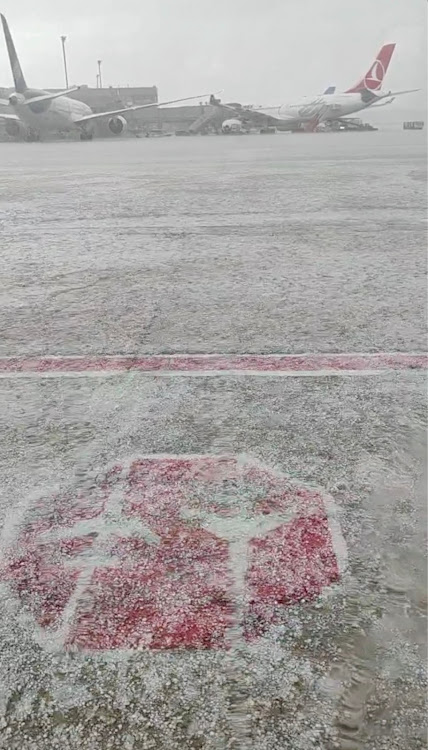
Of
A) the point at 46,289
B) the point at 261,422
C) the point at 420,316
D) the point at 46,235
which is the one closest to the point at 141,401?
the point at 261,422

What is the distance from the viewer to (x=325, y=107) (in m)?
53.5

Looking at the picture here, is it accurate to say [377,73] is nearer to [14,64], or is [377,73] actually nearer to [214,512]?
[14,64]

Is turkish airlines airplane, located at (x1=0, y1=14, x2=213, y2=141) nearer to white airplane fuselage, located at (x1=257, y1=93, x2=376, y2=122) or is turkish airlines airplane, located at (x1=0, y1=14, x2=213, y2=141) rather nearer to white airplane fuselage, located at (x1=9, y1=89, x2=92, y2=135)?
white airplane fuselage, located at (x1=9, y1=89, x2=92, y2=135)

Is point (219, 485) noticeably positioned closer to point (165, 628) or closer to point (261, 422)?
point (261, 422)

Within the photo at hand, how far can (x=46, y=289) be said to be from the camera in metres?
3.88

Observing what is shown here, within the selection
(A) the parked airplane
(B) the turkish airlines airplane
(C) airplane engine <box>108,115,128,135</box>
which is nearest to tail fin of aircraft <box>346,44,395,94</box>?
(A) the parked airplane

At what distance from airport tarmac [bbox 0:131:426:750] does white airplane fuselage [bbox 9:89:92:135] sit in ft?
127

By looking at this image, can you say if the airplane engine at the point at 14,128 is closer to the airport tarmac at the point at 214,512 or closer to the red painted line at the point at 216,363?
the airport tarmac at the point at 214,512

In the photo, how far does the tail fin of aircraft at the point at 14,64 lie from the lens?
36.1 metres

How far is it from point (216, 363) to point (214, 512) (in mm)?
1098

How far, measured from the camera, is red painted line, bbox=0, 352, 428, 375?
8.40 feet

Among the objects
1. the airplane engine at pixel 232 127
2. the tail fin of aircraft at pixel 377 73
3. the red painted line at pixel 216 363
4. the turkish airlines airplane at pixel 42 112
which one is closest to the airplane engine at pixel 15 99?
the turkish airlines airplane at pixel 42 112

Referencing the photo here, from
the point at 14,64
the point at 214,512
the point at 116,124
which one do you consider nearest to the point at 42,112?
the point at 14,64

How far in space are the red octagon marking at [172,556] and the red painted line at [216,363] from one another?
0.80 m
